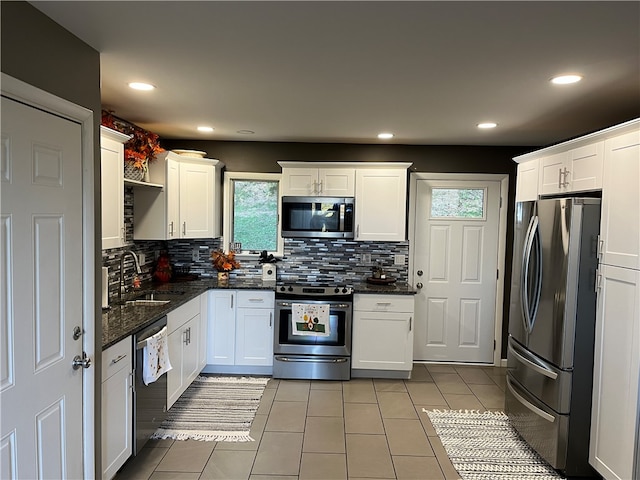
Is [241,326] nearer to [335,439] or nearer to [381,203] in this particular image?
[335,439]

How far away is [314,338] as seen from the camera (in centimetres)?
403

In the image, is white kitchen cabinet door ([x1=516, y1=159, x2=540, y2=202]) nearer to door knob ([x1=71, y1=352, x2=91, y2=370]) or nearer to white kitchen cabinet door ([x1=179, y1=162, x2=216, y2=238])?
white kitchen cabinet door ([x1=179, y1=162, x2=216, y2=238])

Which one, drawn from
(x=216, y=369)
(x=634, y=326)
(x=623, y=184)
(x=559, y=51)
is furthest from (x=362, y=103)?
(x=216, y=369)

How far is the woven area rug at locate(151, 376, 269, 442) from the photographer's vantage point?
118 inches

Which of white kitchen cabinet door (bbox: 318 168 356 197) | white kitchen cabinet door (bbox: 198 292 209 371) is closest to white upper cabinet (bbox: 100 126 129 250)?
white kitchen cabinet door (bbox: 198 292 209 371)

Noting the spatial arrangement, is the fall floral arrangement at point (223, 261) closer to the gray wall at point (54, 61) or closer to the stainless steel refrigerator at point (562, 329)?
the gray wall at point (54, 61)

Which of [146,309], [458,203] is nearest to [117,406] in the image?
[146,309]

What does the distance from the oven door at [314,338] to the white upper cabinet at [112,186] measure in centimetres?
168

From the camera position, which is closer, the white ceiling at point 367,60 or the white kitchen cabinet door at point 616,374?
the white ceiling at point 367,60

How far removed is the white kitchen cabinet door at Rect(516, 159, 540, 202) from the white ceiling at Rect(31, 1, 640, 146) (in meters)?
0.34

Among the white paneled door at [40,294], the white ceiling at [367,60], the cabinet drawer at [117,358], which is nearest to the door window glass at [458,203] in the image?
the white ceiling at [367,60]

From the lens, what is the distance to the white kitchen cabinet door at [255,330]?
4.07 metres

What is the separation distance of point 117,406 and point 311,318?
1963 mm

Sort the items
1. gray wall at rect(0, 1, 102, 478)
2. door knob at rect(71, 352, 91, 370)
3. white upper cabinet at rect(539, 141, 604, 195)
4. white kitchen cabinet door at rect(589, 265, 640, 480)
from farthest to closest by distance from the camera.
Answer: white upper cabinet at rect(539, 141, 604, 195) < white kitchen cabinet door at rect(589, 265, 640, 480) < door knob at rect(71, 352, 91, 370) < gray wall at rect(0, 1, 102, 478)
